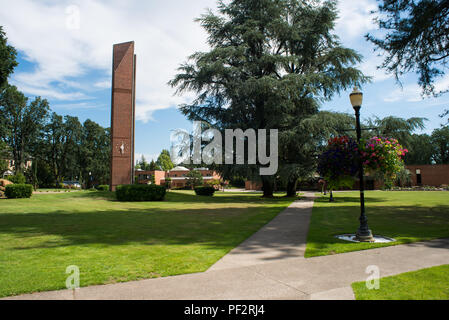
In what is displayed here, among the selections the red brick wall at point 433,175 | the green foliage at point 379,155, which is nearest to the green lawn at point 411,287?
the green foliage at point 379,155

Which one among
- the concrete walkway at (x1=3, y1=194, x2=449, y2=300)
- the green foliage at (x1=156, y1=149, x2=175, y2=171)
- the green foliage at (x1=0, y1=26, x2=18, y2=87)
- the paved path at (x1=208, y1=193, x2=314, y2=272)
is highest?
the green foliage at (x1=0, y1=26, x2=18, y2=87)

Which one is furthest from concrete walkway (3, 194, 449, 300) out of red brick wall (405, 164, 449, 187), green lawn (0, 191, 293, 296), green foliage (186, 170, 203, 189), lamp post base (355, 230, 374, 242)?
green foliage (186, 170, 203, 189)

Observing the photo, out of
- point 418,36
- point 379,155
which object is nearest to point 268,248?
point 379,155

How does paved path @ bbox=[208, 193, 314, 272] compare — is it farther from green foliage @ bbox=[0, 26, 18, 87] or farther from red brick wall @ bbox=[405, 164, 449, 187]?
red brick wall @ bbox=[405, 164, 449, 187]

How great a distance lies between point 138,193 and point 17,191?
9203mm

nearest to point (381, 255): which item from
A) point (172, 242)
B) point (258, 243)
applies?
point (258, 243)

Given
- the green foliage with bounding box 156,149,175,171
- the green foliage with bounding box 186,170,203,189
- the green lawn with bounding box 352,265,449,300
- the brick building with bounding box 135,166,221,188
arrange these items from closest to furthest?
the green lawn with bounding box 352,265,449,300 < the green foliage with bounding box 186,170,203,189 < the brick building with bounding box 135,166,221,188 < the green foliage with bounding box 156,149,175,171

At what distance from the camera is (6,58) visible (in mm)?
20172

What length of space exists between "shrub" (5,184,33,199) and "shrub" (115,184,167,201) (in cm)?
711

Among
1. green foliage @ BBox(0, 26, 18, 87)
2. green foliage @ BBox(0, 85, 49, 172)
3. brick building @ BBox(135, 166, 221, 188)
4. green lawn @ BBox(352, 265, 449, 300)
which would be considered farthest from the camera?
brick building @ BBox(135, 166, 221, 188)

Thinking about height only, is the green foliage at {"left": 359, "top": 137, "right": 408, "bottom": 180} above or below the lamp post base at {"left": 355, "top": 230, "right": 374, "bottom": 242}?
above

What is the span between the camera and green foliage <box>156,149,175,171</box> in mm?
92625

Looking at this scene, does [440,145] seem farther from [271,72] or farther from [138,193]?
[138,193]
